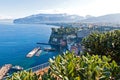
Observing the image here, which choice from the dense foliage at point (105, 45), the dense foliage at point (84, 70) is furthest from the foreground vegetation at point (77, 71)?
the dense foliage at point (105, 45)

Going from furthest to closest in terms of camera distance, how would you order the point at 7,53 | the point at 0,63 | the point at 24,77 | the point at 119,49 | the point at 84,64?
the point at 7,53, the point at 0,63, the point at 119,49, the point at 84,64, the point at 24,77

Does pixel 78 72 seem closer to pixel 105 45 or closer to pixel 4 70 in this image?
pixel 105 45

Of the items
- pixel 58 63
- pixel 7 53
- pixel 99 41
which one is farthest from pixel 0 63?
pixel 58 63

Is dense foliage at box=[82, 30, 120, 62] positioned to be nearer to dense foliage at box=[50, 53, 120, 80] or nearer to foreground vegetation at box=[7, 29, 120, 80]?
foreground vegetation at box=[7, 29, 120, 80]

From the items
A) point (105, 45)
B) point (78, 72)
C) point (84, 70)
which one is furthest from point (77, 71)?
point (105, 45)

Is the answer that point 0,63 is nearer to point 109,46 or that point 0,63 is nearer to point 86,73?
point 109,46

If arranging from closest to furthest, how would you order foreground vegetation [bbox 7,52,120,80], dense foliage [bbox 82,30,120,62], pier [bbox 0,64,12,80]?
foreground vegetation [bbox 7,52,120,80], dense foliage [bbox 82,30,120,62], pier [bbox 0,64,12,80]

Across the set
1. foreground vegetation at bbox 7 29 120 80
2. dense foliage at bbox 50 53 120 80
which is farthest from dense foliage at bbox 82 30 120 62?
dense foliage at bbox 50 53 120 80

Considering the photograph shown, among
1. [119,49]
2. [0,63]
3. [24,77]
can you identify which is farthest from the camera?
[0,63]
